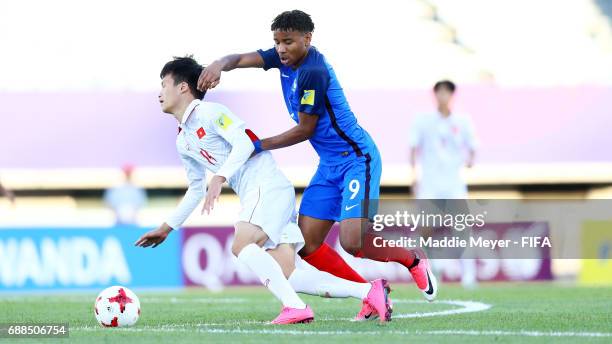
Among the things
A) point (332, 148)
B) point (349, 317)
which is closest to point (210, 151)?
point (332, 148)

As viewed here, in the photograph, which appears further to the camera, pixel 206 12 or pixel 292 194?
pixel 206 12

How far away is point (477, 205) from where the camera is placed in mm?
16016

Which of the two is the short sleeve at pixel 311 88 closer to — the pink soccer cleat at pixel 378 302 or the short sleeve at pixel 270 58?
the short sleeve at pixel 270 58

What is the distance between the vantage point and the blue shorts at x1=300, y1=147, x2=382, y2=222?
6.95m

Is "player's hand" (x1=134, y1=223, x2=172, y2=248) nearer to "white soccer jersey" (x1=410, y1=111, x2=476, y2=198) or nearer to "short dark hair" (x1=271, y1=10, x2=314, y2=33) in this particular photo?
"short dark hair" (x1=271, y1=10, x2=314, y2=33)

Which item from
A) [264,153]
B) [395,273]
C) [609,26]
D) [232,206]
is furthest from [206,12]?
[264,153]

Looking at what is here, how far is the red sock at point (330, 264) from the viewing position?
7.26 meters

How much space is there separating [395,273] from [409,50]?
9131 millimetres

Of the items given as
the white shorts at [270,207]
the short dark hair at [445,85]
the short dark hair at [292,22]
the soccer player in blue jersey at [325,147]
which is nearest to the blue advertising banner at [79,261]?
the short dark hair at [445,85]

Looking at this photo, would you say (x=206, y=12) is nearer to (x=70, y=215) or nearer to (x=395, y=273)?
(x=70, y=215)

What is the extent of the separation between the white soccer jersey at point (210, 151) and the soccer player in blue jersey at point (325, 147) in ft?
0.45

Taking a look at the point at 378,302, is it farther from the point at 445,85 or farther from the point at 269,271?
the point at 445,85

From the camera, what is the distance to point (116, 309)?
21.8ft

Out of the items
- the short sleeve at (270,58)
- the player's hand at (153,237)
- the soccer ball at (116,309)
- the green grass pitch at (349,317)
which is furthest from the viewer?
the short sleeve at (270,58)
